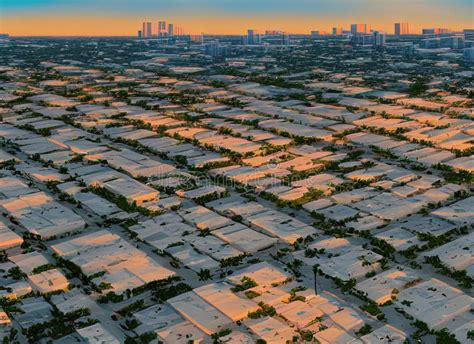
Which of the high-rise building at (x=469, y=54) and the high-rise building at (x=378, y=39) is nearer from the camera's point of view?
the high-rise building at (x=469, y=54)

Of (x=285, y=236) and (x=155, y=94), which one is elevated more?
(x=155, y=94)

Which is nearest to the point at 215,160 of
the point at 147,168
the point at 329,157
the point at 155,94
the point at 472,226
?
the point at 147,168

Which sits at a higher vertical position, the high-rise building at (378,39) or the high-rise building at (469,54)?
the high-rise building at (378,39)

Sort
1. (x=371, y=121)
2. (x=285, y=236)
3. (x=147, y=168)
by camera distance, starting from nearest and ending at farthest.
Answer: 1. (x=285, y=236)
2. (x=147, y=168)
3. (x=371, y=121)

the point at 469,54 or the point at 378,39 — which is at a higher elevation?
the point at 378,39

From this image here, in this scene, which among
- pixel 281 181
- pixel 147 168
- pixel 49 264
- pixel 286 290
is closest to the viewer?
pixel 286 290

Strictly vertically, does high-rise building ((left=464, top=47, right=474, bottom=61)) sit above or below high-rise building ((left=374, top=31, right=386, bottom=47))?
below

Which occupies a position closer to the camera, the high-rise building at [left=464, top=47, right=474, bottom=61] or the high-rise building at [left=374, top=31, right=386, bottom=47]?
the high-rise building at [left=464, top=47, right=474, bottom=61]

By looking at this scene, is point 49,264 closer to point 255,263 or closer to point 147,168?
point 255,263

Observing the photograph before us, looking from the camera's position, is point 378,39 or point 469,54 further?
point 378,39

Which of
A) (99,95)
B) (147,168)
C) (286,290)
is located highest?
(99,95)

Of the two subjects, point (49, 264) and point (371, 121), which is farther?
point (371, 121)
